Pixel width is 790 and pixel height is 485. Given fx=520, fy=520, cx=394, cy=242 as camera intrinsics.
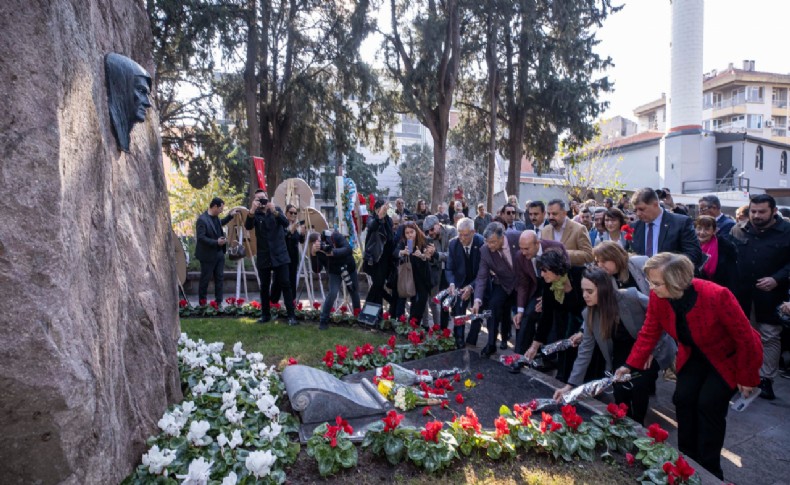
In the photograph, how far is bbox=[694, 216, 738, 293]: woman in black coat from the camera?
6.14 metres

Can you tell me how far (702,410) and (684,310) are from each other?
0.77m

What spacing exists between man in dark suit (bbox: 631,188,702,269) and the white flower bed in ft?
14.3

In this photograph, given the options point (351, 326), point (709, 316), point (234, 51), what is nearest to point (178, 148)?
point (234, 51)

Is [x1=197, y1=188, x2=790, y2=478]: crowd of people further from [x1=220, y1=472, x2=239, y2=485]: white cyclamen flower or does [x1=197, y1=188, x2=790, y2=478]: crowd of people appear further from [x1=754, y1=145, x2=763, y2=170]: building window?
[x1=754, y1=145, x2=763, y2=170]: building window

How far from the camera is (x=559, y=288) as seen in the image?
5.79 meters

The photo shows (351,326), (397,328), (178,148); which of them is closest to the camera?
(397,328)

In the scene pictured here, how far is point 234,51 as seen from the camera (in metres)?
14.8

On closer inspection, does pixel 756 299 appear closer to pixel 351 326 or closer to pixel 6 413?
pixel 351 326

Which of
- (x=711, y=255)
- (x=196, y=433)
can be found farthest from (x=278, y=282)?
(x=711, y=255)

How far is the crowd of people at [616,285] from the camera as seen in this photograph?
379 centimetres

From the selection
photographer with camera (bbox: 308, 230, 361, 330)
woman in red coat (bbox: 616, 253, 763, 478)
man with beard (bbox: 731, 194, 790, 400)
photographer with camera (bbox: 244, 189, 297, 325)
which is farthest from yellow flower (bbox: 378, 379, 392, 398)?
man with beard (bbox: 731, 194, 790, 400)

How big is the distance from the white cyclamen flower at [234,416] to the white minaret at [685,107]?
131ft

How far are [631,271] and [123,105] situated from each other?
494cm

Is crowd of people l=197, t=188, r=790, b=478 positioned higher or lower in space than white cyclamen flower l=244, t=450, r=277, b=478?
higher
